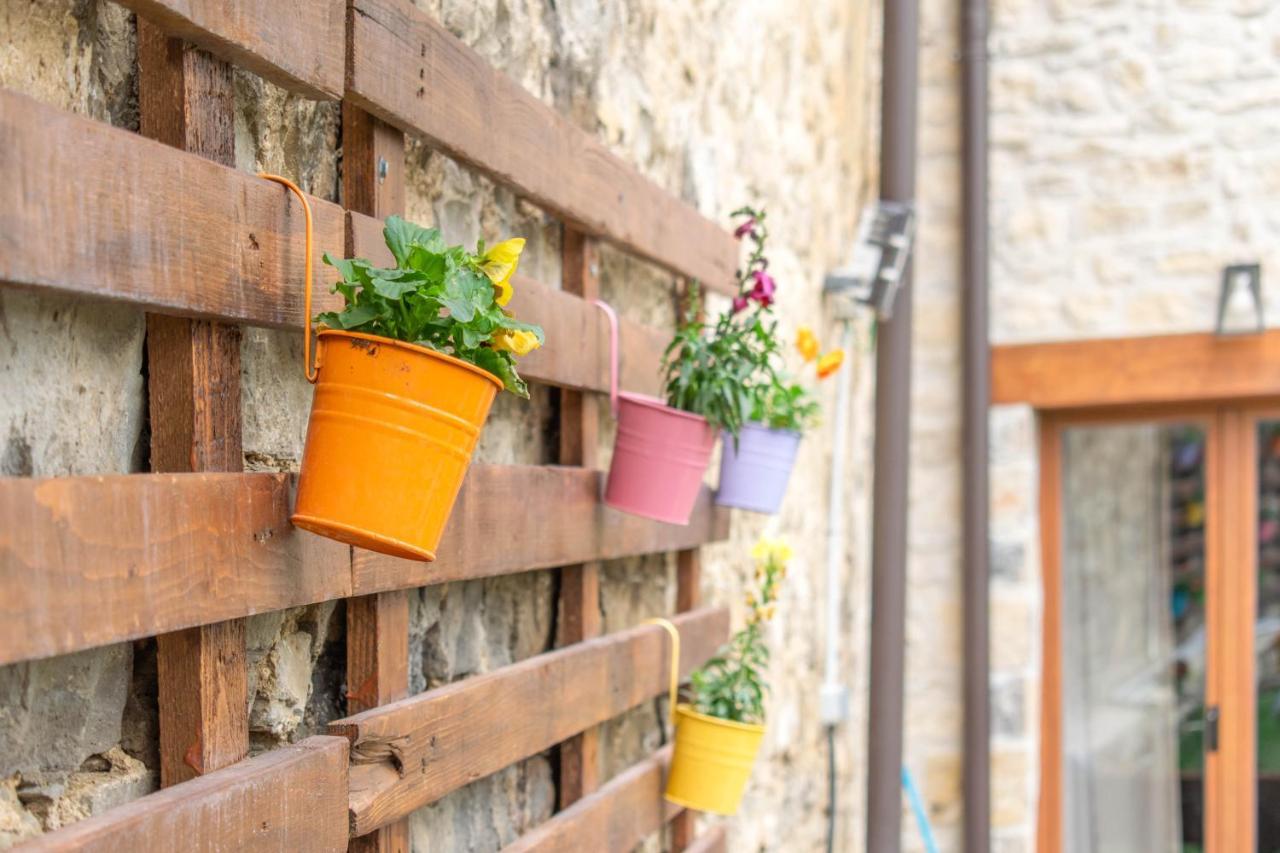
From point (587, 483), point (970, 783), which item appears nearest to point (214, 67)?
point (587, 483)

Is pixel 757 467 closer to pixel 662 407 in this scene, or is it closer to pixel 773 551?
pixel 773 551

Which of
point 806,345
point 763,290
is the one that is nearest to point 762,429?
point 763,290

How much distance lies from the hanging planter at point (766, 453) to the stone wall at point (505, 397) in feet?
0.68

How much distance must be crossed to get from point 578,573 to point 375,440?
2.58 feet

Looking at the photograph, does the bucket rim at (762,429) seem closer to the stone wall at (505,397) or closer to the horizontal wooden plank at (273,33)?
the stone wall at (505,397)

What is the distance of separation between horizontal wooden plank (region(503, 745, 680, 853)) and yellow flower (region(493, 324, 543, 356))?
701 millimetres

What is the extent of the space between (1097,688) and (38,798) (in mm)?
3701

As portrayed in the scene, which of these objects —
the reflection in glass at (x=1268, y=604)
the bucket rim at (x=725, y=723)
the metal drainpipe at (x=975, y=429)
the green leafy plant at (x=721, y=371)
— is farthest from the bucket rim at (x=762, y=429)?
the reflection in glass at (x=1268, y=604)

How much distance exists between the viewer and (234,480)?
105 centimetres

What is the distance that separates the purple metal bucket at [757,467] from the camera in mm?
2131

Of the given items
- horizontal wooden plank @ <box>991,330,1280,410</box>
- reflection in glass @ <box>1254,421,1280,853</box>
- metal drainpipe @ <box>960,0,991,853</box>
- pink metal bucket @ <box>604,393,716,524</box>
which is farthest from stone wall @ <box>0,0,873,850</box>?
reflection in glass @ <box>1254,421,1280,853</box>

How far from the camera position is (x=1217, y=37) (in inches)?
148

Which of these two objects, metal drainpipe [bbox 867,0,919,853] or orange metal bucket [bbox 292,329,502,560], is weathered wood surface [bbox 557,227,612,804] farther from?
metal drainpipe [bbox 867,0,919,853]

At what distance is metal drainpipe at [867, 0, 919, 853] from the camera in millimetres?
3391
